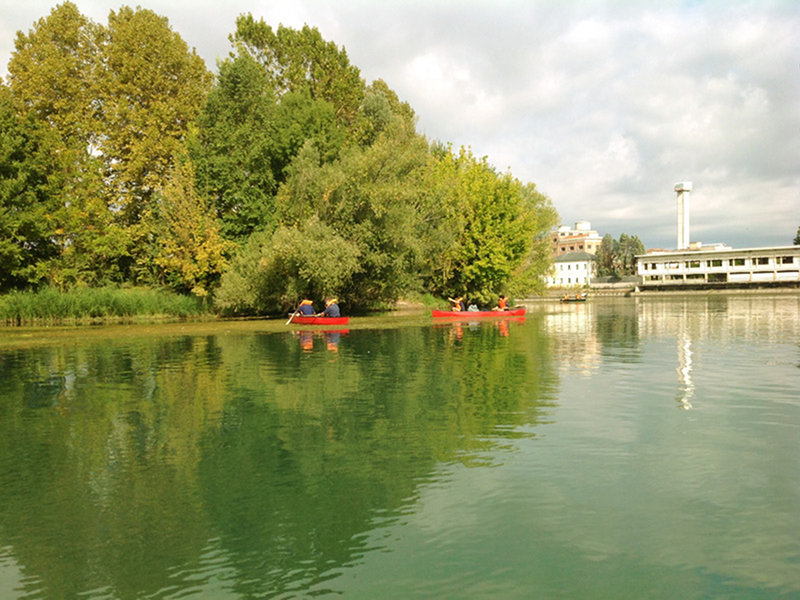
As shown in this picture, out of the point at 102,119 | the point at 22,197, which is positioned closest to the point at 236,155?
the point at 102,119

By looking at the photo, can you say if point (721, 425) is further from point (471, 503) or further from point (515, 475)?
point (471, 503)

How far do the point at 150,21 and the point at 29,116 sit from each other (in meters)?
14.0

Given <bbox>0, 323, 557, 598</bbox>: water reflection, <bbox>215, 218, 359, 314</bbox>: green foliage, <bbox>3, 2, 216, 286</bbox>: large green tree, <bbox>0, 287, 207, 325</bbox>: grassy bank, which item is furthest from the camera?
<bbox>3, 2, 216, 286</bbox>: large green tree

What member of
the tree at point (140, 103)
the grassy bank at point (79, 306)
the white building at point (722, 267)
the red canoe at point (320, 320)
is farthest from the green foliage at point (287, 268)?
the white building at point (722, 267)

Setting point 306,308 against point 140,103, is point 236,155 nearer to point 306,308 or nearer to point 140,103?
point 140,103

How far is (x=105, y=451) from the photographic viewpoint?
10.4 metres

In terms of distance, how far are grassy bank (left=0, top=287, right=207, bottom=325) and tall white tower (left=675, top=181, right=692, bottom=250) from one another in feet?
438

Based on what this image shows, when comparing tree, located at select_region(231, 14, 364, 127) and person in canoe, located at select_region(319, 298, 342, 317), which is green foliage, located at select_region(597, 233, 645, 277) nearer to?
tree, located at select_region(231, 14, 364, 127)

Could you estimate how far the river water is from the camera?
6.12 metres

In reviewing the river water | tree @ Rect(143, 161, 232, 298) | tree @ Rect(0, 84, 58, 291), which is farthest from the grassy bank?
the river water

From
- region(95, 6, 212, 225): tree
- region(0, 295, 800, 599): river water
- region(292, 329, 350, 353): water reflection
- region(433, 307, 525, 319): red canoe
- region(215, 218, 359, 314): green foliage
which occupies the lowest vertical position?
region(0, 295, 800, 599): river water

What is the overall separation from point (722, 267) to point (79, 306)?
403ft

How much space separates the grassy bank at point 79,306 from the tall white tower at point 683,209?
134 meters

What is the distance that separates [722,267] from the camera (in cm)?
12731
